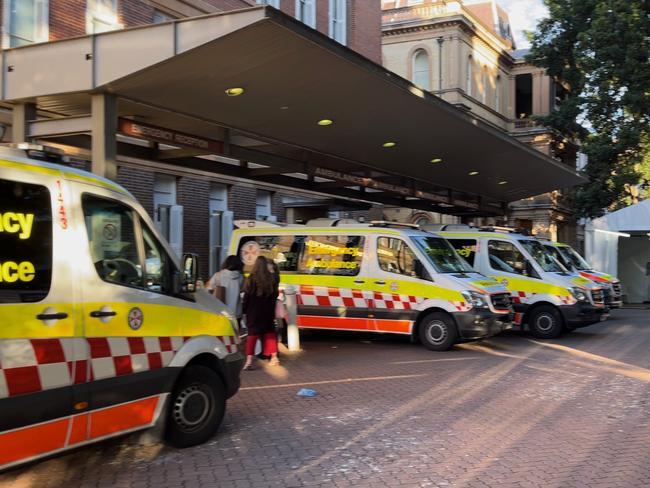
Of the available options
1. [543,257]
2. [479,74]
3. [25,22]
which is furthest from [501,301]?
[479,74]


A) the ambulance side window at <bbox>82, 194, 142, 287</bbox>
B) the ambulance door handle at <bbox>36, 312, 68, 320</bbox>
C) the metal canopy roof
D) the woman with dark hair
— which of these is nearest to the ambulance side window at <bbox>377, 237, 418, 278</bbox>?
the metal canopy roof

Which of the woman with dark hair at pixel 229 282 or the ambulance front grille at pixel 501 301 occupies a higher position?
the woman with dark hair at pixel 229 282

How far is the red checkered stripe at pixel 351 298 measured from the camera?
11539 mm

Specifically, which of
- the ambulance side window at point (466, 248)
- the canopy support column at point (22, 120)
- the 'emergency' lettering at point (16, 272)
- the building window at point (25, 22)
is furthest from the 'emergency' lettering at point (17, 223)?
the ambulance side window at point (466, 248)

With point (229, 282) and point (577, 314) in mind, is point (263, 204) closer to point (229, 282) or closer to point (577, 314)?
point (229, 282)

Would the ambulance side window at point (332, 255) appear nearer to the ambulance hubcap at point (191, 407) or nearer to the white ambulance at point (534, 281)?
the white ambulance at point (534, 281)

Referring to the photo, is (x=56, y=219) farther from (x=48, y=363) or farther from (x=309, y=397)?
(x=309, y=397)

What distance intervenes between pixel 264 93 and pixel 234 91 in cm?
51

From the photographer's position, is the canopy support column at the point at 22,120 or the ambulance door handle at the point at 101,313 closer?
the ambulance door handle at the point at 101,313

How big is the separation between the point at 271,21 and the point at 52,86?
3140 millimetres

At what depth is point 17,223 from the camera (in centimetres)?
405

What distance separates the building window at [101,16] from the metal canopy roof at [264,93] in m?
4.03

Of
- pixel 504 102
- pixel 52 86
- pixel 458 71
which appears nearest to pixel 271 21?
pixel 52 86

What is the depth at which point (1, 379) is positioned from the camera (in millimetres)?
3824
